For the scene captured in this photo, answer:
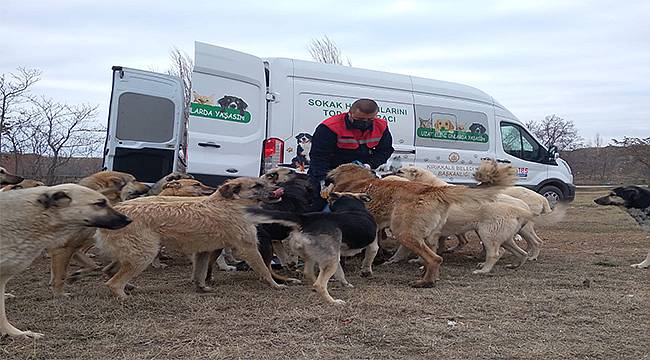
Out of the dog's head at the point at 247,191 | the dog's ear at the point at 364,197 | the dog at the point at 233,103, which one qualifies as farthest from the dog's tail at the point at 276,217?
the dog at the point at 233,103

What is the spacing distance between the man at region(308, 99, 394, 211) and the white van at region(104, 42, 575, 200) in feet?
6.71

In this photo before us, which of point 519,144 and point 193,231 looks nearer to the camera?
point 193,231

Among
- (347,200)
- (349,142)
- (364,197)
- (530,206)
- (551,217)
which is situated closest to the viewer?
(347,200)

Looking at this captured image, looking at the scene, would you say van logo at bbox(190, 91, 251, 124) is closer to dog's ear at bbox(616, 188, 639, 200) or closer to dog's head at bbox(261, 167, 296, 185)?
dog's head at bbox(261, 167, 296, 185)

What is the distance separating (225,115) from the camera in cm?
879

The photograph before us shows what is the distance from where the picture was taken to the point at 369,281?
20.6 ft

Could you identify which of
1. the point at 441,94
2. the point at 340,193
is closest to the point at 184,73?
the point at 441,94

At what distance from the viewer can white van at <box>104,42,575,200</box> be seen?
866 cm

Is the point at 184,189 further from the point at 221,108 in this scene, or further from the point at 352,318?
the point at 352,318

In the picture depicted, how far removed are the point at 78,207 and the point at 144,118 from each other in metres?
5.17

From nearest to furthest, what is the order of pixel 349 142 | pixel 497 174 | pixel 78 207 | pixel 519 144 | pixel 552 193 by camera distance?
pixel 78 207, pixel 497 174, pixel 349 142, pixel 519 144, pixel 552 193

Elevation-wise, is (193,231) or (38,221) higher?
Result: (38,221)

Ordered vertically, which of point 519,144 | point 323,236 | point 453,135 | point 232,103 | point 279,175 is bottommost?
point 323,236

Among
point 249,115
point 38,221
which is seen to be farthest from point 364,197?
point 249,115
